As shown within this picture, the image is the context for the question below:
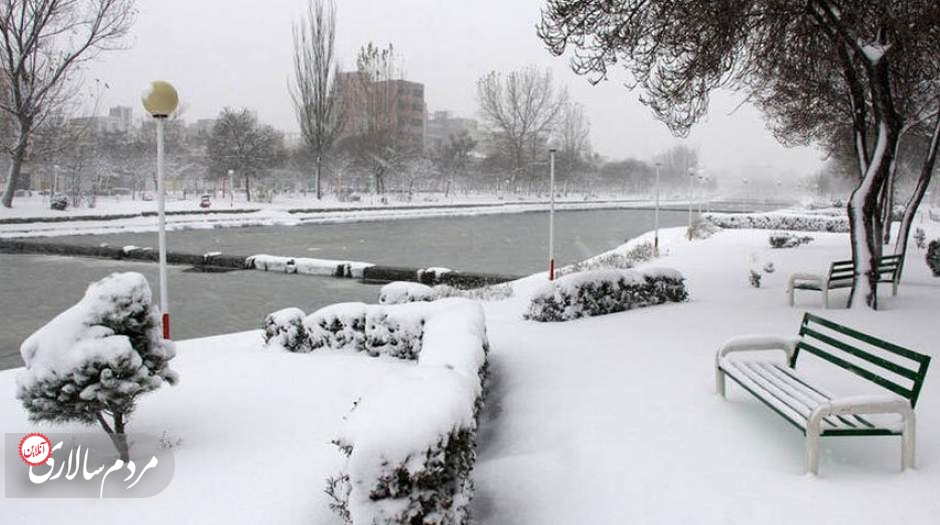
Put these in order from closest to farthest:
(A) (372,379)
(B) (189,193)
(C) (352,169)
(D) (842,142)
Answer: (A) (372,379) < (D) (842,142) < (C) (352,169) < (B) (189,193)

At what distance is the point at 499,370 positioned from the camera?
24.0 feet

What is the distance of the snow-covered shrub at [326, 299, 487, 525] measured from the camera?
332 cm

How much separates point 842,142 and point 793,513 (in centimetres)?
2710

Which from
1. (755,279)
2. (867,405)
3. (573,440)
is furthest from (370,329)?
(755,279)

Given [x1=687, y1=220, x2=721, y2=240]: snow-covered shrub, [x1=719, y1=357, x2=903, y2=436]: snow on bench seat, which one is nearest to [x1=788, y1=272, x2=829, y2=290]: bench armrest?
[x1=719, y1=357, x2=903, y2=436]: snow on bench seat

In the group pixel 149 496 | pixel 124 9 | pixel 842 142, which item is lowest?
pixel 149 496

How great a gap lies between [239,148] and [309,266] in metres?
38.7

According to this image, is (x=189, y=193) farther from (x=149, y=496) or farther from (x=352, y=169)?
(x=149, y=496)

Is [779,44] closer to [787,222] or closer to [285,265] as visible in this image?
[285,265]

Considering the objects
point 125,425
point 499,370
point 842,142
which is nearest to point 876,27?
point 499,370

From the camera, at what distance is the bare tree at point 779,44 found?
984 cm

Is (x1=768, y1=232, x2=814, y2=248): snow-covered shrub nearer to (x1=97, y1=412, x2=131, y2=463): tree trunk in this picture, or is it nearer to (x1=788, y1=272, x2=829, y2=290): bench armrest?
(x1=788, y1=272, x2=829, y2=290): bench armrest

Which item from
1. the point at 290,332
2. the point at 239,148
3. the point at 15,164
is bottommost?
→ the point at 290,332

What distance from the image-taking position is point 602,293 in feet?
33.5
